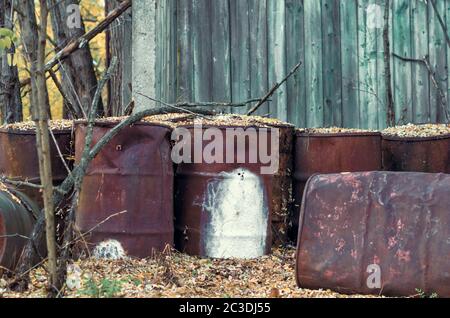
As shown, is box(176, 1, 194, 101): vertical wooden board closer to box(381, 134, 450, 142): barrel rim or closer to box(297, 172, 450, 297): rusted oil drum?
box(381, 134, 450, 142): barrel rim

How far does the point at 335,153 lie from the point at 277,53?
5.52ft

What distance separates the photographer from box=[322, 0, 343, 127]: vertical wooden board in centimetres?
772

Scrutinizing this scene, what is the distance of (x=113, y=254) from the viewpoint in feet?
18.9

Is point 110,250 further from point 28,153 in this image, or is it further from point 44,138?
point 44,138

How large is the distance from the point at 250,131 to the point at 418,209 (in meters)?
1.73

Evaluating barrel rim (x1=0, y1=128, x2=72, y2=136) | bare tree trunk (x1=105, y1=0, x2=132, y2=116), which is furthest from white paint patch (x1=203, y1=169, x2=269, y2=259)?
bare tree trunk (x1=105, y1=0, x2=132, y2=116)

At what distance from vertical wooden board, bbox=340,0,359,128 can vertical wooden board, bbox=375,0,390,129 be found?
8.2 inches

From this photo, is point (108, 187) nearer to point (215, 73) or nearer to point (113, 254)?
point (113, 254)

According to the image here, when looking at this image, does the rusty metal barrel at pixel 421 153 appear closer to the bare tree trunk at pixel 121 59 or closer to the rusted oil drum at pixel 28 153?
the rusted oil drum at pixel 28 153

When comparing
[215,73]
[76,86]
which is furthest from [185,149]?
[76,86]

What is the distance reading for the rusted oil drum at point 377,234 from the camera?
4.62 meters

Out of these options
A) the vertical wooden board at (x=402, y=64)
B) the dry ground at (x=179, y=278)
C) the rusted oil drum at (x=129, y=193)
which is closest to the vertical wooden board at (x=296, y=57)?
the vertical wooden board at (x=402, y=64)
